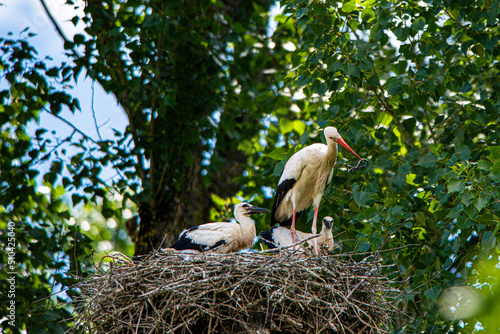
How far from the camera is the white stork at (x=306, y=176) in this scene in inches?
241

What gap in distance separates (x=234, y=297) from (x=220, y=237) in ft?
4.84

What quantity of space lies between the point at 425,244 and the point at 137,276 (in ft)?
10.6

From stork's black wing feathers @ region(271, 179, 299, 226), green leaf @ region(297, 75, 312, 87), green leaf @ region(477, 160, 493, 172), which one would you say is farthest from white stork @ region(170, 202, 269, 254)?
green leaf @ region(477, 160, 493, 172)

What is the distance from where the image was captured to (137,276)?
4.57 metres

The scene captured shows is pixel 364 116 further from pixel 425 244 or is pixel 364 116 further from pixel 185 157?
pixel 185 157

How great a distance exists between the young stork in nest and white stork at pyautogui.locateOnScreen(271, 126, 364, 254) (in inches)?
3.6

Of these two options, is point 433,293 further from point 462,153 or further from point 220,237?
point 220,237

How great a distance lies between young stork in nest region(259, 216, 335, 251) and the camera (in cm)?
581

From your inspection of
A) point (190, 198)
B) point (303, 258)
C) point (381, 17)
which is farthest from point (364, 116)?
point (190, 198)

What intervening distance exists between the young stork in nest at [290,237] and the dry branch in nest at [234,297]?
883 mm

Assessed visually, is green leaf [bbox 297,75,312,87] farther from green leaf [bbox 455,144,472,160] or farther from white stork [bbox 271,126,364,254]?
green leaf [bbox 455,144,472,160]

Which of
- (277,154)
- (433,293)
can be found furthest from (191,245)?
(433,293)

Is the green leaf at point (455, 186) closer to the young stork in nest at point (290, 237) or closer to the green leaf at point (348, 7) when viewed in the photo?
the young stork in nest at point (290, 237)

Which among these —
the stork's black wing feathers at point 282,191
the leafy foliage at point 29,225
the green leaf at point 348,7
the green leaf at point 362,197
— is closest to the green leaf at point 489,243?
the green leaf at point 362,197
